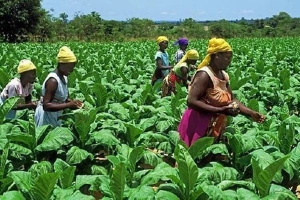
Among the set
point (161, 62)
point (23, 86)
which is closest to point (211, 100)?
point (23, 86)

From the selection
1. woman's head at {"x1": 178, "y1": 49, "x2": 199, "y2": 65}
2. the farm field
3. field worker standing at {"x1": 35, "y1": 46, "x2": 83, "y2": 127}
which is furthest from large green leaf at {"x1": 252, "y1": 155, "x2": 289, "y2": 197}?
woman's head at {"x1": 178, "y1": 49, "x2": 199, "y2": 65}

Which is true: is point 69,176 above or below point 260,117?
below

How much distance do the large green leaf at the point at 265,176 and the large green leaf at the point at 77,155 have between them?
5.31 feet

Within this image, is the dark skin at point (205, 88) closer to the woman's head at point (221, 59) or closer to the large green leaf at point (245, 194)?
the woman's head at point (221, 59)

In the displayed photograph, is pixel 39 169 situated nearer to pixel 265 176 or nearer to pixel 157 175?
pixel 157 175

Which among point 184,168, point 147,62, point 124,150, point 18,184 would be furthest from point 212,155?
point 147,62

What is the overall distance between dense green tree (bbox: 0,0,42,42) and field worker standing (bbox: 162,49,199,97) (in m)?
31.7

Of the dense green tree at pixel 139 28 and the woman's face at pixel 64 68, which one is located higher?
the woman's face at pixel 64 68

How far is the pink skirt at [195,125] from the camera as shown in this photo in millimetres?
4258

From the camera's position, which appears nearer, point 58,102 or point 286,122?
point 58,102

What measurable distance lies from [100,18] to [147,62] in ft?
106

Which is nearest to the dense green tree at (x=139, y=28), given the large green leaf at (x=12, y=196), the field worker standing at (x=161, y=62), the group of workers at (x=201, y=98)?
the field worker standing at (x=161, y=62)

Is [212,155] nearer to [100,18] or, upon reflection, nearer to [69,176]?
[69,176]

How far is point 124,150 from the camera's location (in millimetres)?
4426
